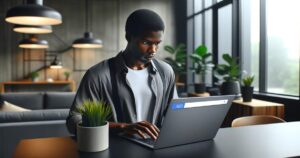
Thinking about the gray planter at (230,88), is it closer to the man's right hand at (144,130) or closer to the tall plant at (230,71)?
the tall plant at (230,71)

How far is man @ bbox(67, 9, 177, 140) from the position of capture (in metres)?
1.23

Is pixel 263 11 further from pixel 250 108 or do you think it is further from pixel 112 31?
pixel 112 31

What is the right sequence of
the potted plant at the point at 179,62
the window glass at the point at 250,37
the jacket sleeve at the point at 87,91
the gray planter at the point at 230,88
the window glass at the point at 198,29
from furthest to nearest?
the window glass at the point at 198,29
the potted plant at the point at 179,62
the window glass at the point at 250,37
the gray planter at the point at 230,88
the jacket sleeve at the point at 87,91

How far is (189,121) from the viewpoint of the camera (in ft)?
3.41

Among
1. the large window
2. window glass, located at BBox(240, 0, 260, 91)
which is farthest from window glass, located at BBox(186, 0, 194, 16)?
window glass, located at BBox(240, 0, 260, 91)

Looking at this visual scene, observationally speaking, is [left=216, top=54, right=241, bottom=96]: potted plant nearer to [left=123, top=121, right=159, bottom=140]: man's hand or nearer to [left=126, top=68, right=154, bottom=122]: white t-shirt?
[left=126, top=68, right=154, bottom=122]: white t-shirt

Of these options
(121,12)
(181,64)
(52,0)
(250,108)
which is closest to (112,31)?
(121,12)

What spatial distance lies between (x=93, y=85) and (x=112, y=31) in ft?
21.7

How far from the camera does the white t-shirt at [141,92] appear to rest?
132cm

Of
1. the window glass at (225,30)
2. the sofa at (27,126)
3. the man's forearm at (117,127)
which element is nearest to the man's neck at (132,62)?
the man's forearm at (117,127)

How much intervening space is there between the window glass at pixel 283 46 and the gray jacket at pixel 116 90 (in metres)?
2.95

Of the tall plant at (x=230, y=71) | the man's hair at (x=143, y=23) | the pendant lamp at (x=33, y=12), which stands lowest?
the tall plant at (x=230, y=71)

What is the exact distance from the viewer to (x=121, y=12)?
7730 mm

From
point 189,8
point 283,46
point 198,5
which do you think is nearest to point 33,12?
point 283,46
